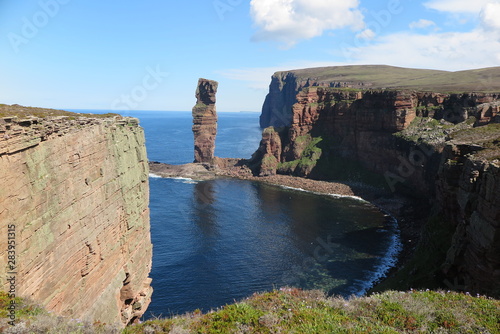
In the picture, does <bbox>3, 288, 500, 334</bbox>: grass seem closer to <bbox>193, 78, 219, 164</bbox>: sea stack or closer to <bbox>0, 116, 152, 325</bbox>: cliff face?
<bbox>0, 116, 152, 325</bbox>: cliff face

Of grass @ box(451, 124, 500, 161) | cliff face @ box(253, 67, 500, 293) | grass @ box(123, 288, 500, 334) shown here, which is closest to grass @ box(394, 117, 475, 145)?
cliff face @ box(253, 67, 500, 293)

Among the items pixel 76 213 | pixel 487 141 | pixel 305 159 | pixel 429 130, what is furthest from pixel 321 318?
pixel 305 159

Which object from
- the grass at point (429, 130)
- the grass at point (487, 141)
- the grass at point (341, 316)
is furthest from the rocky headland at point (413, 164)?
the grass at point (341, 316)

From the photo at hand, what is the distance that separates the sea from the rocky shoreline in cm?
250

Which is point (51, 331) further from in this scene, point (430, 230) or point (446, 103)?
point (446, 103)

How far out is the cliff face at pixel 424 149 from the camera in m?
31.5

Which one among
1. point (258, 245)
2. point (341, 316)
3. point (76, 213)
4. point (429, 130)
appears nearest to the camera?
point (341, 316)

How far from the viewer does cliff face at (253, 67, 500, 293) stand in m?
31.5

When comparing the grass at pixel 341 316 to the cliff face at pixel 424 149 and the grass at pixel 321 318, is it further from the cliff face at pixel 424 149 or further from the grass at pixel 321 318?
the cliff face at pixel 424 149

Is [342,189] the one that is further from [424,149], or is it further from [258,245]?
[258,245]

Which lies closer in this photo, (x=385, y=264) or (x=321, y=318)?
(x=321, y=318)

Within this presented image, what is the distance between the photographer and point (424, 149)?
9294 centimetres

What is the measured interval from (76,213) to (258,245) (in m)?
49.1

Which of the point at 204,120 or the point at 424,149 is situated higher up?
the point at 204,120
